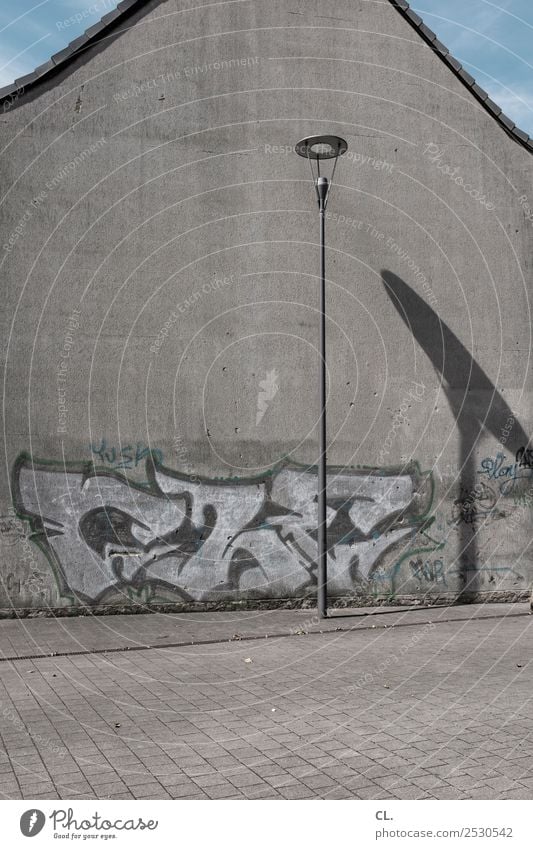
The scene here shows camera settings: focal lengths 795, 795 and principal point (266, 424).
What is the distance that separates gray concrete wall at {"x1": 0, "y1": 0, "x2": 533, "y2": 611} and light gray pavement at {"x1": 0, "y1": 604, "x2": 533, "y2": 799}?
4.84ft

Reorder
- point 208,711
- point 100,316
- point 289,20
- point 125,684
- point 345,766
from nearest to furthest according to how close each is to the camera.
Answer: point 345,766, point 208,711, point 125,684, point 100,316, point 289,20

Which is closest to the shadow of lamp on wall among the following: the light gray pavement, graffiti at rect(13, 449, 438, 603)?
graffiti at rect(13, 449, 438, 603)

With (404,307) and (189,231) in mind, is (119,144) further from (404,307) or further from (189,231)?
(404,307)

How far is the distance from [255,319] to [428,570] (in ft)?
14.8

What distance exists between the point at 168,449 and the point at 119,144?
4.38m

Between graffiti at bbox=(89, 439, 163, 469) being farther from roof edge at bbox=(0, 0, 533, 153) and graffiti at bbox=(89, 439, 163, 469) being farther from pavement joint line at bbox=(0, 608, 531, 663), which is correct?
roof edge at bbox=(0, 0, 533, 153)

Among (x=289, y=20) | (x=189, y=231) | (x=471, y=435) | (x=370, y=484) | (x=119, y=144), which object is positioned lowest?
(x=370, y=484)

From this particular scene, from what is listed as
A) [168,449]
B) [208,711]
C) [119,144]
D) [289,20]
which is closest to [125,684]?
[208,711]

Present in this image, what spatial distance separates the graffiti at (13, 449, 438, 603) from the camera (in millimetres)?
10594

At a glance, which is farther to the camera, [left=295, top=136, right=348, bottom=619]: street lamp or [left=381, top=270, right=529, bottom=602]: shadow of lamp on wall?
[left=381, top=270, right=529, bottom=602]: shadow of lamp on wall

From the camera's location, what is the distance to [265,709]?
6145mm

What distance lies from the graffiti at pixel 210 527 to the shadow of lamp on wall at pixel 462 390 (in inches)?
28.9

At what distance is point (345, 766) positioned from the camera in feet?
15.7

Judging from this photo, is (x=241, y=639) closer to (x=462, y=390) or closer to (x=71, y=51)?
(x=462, y=390)
